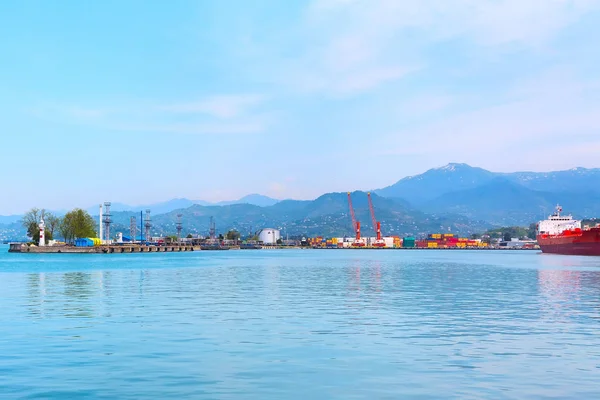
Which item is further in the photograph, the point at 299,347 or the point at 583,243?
the point at 583,243

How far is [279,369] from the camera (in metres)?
23.4

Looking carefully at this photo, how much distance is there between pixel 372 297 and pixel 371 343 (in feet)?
83.1

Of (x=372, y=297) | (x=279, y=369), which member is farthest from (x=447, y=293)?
(x=279, y=369)

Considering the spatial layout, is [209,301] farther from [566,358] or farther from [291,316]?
[566,358]

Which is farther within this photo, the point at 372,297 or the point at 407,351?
the point at 372,297

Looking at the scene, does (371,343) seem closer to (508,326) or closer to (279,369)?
(279,369)

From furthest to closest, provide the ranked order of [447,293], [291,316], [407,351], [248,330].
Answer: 1. [447,293]
2. [291,316]
3. [248,330]
4. [407,351]

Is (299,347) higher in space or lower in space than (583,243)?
lower

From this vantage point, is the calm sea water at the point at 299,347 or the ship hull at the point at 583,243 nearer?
the calm sea water at the point at 299,347

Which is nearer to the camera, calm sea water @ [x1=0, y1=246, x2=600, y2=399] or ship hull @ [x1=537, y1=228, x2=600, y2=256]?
calm sea water @ [x1=0, y1=246, x2=600, y2=399]

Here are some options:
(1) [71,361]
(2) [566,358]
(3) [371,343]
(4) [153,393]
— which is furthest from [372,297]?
(4) [153,393]

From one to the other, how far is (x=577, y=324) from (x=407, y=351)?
1412cm

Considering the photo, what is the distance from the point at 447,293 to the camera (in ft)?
194

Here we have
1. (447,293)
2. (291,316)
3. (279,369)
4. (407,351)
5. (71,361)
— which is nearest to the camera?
(279,369)
